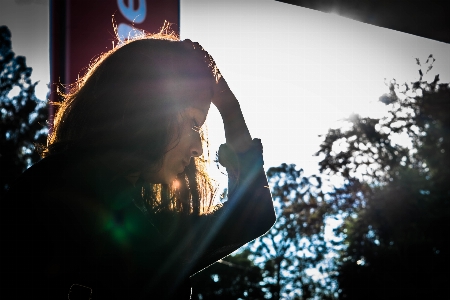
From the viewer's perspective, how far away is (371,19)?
2244mm

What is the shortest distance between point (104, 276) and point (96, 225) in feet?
0.45

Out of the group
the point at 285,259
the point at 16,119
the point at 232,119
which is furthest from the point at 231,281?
the point at 232,119

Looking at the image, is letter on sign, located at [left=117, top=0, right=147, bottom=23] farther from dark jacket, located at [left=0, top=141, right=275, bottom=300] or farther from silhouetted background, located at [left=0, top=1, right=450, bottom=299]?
silhouetted background, located at [left=0, top=1, right=450, bottom=299]

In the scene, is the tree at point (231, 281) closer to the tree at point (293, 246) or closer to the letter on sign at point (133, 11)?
the tree at point (293, 246)

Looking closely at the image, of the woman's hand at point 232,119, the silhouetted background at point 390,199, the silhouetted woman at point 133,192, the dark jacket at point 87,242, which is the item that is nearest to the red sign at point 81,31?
the silhouetted woman at point 133,192

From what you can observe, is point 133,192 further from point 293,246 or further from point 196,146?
point 293,246

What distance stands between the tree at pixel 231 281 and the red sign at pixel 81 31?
31.5m

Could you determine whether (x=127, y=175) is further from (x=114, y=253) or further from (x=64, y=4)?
(x=64, y=4)

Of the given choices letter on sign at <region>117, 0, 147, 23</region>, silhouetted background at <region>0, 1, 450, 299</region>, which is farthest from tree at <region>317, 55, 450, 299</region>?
letter on sign at <region>117, 0, 147, 23</region>

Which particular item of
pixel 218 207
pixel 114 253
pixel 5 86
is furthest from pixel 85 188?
pixel 5 86

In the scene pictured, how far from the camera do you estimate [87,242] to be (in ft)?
3.50

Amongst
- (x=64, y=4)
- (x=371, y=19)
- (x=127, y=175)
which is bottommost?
(x=127, y=175)

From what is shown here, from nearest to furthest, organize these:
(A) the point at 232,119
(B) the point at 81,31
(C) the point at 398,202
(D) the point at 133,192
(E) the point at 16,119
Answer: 1. (D) the point at 133,192
2. (B) the point at 81,31
3. (A) the point at 232,119
4. (C) the point at 398,202
5. (E) the point at 16,119

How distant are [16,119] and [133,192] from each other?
25.2 meters
